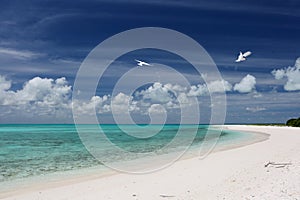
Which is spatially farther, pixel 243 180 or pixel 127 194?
pixel 243 180

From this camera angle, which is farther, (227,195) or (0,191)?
(0,191)

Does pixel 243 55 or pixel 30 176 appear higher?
pixel 243 55

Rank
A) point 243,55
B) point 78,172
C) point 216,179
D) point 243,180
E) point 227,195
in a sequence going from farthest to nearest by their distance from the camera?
point 243,55 → point 78,172 → point 216,179 → point 243,180 → point 227,195

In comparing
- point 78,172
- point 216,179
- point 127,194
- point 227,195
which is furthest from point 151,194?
point 78,172

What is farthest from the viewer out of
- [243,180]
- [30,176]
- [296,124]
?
[296,124]

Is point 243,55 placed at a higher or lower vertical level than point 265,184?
higher

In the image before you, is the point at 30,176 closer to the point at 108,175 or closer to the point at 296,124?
the point at 108,175

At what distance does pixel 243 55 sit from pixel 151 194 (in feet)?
35.5

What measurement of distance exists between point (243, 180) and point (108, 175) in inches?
257

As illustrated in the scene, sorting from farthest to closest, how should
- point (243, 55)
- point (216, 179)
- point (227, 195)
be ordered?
point (243, 55) → point (216, 179) → point (227, 195)

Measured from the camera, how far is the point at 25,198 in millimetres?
10906

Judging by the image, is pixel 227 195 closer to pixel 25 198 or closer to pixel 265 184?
pixel 265 184

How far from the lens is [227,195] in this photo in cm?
971

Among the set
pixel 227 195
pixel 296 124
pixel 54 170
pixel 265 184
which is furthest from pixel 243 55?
pixel 296 124
